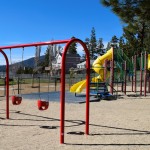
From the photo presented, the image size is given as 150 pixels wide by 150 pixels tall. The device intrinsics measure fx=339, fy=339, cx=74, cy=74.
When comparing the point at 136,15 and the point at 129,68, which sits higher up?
the point at 136,15

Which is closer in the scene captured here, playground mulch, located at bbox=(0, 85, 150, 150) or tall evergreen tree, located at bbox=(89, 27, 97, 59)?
playground mulch, located at bbox=(0, 85, 150, 150)

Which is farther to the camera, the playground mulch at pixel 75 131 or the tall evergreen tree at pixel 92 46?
the tall evergreen tree at pixel 92 46

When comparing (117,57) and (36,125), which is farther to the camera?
(117,57)

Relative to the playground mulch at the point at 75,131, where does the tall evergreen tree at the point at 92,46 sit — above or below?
above

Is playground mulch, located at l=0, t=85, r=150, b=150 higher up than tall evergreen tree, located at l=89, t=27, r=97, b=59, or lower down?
lower down

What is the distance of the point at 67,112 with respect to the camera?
1208cm

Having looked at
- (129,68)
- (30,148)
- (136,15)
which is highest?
(136,15)

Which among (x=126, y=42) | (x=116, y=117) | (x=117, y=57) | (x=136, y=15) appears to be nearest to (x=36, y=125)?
(x=116, y=117)

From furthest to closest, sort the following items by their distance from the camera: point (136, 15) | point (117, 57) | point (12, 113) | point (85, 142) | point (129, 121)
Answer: point (117, 57) < point (136, 15) < point (12, 113) < point (129, 121) < point (85, 142)

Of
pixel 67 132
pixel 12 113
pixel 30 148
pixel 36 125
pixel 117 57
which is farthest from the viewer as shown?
pixel 117 57

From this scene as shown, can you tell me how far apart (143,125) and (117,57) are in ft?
41.2

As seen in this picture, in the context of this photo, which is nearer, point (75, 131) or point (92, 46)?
point (75, 131)

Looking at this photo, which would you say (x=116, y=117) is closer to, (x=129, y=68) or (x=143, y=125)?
(x=143, y=125)

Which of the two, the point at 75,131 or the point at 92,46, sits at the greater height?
the point at 92,46
